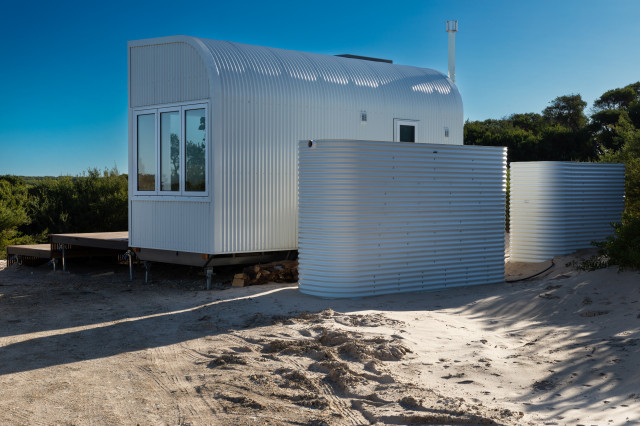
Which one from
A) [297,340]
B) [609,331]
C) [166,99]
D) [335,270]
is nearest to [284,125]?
[166,99]

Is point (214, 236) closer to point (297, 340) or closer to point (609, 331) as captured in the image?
point (297, 340)

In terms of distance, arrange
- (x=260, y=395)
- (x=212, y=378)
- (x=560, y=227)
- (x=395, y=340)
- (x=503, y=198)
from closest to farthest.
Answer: (x=260, y=395), (x=212, y=378), (x=395, y=340), (x=503, y=198), (x=560, y=227)

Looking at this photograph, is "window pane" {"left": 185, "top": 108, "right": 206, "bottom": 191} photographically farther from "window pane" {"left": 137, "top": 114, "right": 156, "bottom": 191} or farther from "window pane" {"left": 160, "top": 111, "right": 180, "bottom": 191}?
"window pane" {"left": 137, "top": 114, "right": 156, "bottom": 191}

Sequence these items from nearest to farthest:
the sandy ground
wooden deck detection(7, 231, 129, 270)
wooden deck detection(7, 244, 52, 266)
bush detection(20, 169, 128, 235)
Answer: the sandy ground, wooden deck detection(7, 231, 129, 270), wooden deck detection(7, 244, 52, 266), bush detection(20, 169, 128, 235)

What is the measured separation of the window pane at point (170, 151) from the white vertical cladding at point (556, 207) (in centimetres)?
619

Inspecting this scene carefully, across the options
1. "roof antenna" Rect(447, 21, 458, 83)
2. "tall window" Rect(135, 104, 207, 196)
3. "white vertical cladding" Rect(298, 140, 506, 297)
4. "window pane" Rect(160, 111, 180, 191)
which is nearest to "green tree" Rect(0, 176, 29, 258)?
"tall window" Rect(135, 104, 207, 196)

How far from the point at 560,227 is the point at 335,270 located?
201 inches

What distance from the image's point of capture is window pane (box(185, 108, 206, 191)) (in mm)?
10914

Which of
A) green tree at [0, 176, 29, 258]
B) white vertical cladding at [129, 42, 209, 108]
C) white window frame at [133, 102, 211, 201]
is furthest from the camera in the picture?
green tree at [0, 176, 29, 258]

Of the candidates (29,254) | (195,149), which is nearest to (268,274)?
(195,149)

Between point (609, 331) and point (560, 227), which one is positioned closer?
point (609, 331)

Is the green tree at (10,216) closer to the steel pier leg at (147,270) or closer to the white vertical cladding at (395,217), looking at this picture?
the steel pier leg at (147,270)

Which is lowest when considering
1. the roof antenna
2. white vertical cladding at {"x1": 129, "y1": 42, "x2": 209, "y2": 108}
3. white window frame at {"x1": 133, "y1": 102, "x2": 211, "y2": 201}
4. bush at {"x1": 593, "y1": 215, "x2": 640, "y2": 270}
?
bush at {"x1": 593, "y1": 215, "x2": 640, "y2": 270}

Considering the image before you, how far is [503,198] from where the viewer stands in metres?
11.5
